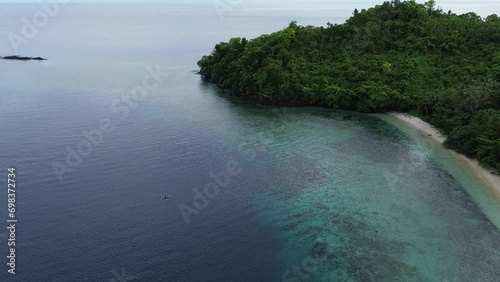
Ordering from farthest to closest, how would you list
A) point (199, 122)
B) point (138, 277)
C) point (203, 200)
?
point (199, 122) → point (203, 200) → point (138, 277)

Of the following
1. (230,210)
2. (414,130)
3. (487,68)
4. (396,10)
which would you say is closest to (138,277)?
(230,210)

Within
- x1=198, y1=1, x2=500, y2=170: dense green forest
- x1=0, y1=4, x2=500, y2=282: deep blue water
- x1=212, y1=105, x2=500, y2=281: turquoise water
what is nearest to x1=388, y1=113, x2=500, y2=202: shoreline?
x1=198, y1=1, x2=500, y2=170: dense green forest

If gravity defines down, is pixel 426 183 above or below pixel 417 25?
below

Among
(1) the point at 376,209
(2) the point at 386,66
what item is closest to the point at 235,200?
(1) the point at 376,209

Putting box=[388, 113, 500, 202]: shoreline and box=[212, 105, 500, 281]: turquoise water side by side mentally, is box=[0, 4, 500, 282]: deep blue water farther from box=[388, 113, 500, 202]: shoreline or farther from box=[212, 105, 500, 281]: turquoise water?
box=[388, 113, 500, 202]: shoreline

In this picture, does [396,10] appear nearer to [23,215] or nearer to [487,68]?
[487,68]

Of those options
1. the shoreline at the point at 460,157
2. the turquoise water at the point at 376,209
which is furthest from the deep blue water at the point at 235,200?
the shoreline at the point at 460,157
